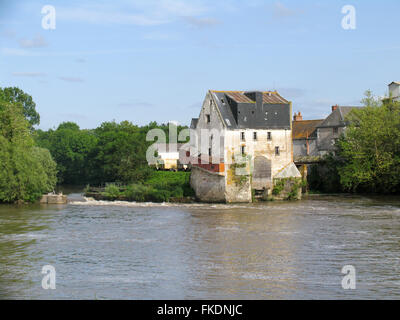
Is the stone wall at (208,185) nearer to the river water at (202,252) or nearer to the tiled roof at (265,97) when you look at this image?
the river water at (202,252)

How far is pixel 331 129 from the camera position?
71375mm

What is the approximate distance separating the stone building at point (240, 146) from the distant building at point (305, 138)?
1809cm

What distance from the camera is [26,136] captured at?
56688mm

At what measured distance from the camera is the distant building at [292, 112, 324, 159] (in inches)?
2921

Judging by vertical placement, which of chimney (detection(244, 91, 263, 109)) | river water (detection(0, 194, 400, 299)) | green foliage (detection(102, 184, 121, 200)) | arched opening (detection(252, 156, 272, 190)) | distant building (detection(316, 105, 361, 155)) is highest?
chimney (detection(244, 91, 263, 109))

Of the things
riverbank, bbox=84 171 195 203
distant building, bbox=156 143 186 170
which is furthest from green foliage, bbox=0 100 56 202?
distant building, bbox=156 143 186 170

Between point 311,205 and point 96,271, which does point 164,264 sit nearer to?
point 96,271

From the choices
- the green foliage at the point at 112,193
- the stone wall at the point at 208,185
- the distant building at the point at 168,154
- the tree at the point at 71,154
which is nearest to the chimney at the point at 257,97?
the stone wall at the point at 208,185

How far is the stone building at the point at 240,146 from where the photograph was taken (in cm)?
5166

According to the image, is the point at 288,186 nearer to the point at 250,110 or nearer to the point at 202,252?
the point at 250,110

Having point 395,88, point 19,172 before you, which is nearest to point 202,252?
point 19,172

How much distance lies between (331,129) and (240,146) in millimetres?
22119

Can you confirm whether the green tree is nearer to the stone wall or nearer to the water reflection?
the stone wall

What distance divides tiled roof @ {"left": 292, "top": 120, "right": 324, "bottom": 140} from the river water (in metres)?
30.7
